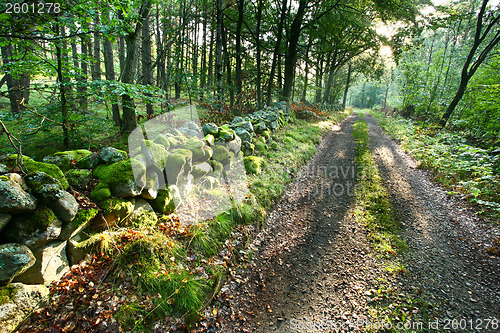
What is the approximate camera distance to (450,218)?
507 cm

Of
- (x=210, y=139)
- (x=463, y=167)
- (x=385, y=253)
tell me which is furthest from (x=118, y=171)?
(x=463, y=167)

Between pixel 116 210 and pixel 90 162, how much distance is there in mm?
996

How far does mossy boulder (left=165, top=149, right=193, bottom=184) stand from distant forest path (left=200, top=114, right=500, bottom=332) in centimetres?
221

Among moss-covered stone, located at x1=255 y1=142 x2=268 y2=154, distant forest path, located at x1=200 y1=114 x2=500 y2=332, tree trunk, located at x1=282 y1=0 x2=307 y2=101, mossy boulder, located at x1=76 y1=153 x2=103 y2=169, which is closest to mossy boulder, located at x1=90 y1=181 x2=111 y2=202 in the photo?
mossy boulder, located at x1=76 y1=153 x2=103 y2=169

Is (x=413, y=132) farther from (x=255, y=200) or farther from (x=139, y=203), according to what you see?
(x=139, y=203)

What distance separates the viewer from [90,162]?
341 cm

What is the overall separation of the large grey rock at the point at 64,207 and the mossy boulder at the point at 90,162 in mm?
927

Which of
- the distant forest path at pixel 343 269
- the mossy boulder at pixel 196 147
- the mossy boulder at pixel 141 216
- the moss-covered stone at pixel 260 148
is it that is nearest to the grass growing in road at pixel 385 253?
the distant forest path at pixel 343 269

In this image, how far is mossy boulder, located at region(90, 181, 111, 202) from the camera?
301 centimetres

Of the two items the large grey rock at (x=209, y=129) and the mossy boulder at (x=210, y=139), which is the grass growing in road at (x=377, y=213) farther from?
the large grey rock at (x=209, y=129)

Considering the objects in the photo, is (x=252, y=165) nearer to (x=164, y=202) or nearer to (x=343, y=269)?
(x=164, y=202)

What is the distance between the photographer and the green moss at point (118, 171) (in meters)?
3.21

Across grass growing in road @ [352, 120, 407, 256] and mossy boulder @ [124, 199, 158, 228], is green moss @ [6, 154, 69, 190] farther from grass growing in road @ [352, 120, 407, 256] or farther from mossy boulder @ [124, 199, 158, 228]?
grass growing in road @ [352, 120, 407, 256]

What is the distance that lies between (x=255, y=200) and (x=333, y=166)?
15.1 ft
